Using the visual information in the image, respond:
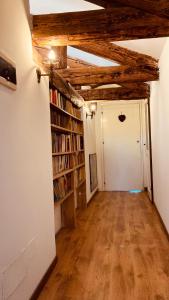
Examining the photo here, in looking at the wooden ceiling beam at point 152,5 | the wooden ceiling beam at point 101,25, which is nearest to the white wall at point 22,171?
the wooden ceiling beam at point 101,25

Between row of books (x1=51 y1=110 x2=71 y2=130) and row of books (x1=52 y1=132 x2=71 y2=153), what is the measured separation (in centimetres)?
15

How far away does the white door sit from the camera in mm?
6820

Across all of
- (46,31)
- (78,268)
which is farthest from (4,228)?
(46,31)

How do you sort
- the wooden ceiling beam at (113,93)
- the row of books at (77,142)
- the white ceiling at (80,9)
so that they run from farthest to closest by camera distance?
the wooden ceiling beam at (113,93) < the row of books at (77,142) < the white ceiling at (80,9)

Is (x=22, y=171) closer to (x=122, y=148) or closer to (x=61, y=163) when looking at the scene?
(x=61, y=163)

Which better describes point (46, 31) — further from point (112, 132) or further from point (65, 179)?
point (112, 132)

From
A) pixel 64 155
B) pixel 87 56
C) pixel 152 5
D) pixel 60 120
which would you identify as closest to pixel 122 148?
pixel 87 56

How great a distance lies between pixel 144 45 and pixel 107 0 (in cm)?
119

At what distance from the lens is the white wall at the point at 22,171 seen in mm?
1648

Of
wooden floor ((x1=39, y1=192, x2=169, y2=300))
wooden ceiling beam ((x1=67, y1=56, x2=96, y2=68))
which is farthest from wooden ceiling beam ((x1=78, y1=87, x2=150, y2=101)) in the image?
wooden floor ((x1=39, y1=192, x2=169, y2=300))

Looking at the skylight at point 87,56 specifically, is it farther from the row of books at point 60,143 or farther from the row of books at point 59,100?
the row of books at point 60,143

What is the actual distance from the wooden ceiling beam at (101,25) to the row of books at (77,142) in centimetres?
215

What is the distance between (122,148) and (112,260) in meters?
4.35

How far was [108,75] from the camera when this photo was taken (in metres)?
3.88
